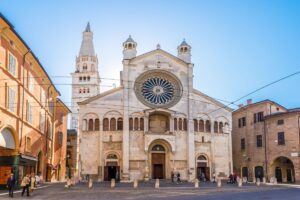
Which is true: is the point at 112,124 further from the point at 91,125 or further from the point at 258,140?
the point at 258,140

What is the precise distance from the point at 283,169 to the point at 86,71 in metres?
53.1

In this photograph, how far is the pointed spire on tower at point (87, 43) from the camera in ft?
281

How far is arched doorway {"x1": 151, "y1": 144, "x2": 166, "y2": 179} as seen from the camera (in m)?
46.8

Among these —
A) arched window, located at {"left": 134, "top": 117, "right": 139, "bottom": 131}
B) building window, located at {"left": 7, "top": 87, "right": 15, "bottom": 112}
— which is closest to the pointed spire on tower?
arched window, located at {"left": 134, "top": 117, "right": 139, "bottom": 131}

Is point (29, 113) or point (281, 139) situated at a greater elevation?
point (29, 113)

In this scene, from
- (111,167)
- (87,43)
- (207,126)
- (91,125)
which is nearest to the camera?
(111,167)

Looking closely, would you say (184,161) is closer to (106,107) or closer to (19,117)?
(106,107)

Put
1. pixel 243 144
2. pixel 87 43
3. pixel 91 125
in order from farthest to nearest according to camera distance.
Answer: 1. pixel 87 43
2. pixel 243 144
3. pixel 91 125

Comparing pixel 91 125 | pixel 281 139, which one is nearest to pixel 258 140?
pixel 281 139

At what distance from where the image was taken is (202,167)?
4841cm

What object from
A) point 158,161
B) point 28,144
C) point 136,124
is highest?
point 136,124

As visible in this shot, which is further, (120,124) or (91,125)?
(120,124)

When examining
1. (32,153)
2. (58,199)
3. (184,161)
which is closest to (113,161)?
(184,161)

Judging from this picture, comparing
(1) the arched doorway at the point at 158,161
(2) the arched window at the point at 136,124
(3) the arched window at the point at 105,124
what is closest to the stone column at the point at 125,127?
(2) the arched window at the point at 136,124
